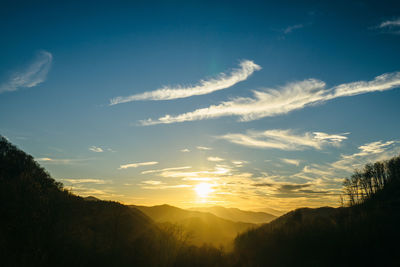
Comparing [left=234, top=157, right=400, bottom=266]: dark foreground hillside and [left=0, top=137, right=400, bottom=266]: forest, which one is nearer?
[left=0, top=137, right=400, bottom=266]: forest

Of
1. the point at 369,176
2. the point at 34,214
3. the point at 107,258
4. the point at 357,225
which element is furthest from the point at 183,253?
the point at 369,176

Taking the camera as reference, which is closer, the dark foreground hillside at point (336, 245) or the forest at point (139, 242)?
the forest at point (139, 242)

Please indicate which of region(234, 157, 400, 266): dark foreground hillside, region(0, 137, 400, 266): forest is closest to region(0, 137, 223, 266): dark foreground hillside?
region(0, 137, 400, 266): forest

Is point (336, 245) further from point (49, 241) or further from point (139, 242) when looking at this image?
point (49, 241)

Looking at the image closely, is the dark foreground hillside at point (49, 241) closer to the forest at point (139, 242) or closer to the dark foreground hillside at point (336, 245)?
the forest at point (139, 242)

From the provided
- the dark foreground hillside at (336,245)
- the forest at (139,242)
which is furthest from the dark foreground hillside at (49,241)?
the dark foreground hillside at (336,245)

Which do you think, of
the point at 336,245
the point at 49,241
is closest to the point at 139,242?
the point at 49,241

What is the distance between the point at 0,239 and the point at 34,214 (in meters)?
1.55

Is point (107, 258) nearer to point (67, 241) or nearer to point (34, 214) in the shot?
point (67, 241)

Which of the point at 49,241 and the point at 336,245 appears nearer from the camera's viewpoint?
the point at 49,241

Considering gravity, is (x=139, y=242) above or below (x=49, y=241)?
below

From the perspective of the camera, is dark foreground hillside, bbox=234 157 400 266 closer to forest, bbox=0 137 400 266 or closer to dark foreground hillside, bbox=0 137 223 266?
forest, bbox=0 137 400 266

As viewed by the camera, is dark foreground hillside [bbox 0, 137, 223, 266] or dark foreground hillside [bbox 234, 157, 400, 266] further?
dark foreground hillside [bbox 234, 157, 400, 266]

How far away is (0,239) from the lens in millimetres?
8938
